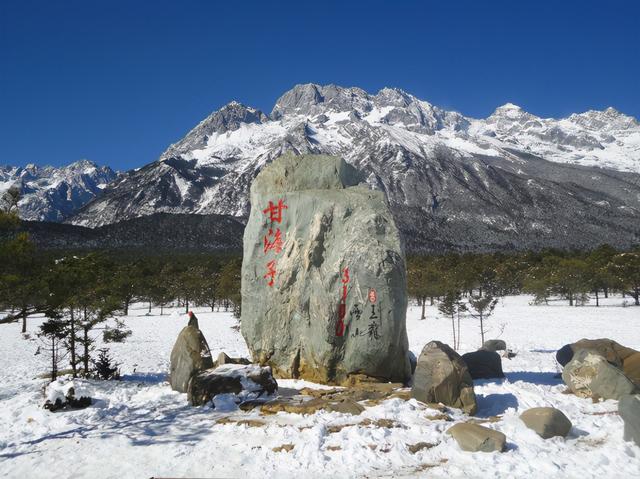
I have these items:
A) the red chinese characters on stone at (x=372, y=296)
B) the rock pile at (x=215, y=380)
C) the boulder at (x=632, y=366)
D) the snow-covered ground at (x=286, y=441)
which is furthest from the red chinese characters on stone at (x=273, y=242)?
the boulder at (x=632, y=366)

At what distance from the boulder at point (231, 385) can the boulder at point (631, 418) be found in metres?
8.06

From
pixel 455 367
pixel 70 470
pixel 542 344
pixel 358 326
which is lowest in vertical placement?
pixel 542 344

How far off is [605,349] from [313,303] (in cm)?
1033

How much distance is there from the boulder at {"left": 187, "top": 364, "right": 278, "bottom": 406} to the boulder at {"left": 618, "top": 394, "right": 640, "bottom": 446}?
26.4ft

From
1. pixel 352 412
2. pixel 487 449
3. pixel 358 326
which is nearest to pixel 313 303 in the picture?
pixel 358 326

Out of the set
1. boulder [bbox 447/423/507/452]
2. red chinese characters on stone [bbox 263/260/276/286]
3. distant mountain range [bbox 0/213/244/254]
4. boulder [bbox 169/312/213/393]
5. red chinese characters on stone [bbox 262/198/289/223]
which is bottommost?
boulder [bbox 447/423/507/452]

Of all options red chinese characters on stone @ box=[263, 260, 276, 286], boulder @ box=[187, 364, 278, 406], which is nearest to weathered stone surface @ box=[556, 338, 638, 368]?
boulder @ box=[187, 364, 278, 406]

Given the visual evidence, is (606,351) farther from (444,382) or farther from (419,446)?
(419,446)

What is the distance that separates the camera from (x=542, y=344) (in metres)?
26.1

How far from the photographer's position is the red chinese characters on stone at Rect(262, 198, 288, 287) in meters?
15.1

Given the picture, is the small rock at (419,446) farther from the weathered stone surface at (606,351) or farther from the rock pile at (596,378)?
the weathered stone surface at (606,351)

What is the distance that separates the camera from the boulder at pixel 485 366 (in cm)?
1453

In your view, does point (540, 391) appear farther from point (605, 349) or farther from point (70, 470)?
point (70, 470)

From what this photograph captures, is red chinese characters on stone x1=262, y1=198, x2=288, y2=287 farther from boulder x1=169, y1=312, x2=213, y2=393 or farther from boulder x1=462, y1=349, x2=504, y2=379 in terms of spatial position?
boulder x1=462, y1=349, x2=504, y2=379
